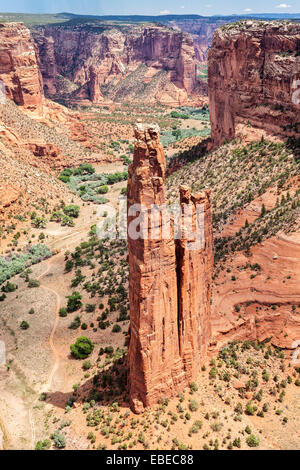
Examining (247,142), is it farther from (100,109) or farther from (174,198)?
(100,109)

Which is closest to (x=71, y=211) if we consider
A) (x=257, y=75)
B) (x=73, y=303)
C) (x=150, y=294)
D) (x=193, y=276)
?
(x=73, y=303)

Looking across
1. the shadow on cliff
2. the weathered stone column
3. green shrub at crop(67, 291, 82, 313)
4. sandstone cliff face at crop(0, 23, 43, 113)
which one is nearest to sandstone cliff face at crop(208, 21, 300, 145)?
green shrub at crop(67, 291, 82, 313)

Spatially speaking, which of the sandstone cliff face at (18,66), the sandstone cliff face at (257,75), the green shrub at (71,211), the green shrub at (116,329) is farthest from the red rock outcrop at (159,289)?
the sandstone cliff face at (18,66)

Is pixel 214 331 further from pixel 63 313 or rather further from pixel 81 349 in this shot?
pixel 63 313

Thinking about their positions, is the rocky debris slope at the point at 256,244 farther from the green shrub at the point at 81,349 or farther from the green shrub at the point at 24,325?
the green shrub at the point at 24,325

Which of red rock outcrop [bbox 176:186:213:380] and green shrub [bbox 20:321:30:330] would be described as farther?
green shrub [bbox 20:321:30:330]

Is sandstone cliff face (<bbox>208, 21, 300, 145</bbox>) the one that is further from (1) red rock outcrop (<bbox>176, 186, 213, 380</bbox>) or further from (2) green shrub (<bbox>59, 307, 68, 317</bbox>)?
(2) green shrub (<bbox>59, 307, 68, 317</bbox>)
